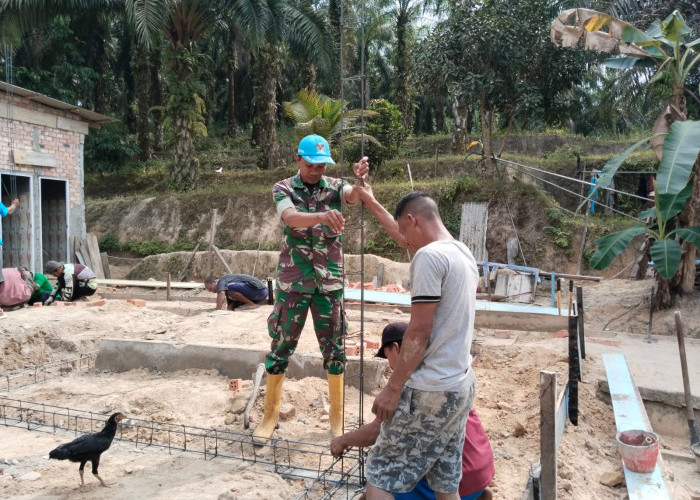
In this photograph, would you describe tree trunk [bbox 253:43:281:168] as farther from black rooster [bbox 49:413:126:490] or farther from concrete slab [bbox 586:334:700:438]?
black rooster [bbox 49:413:126:490]

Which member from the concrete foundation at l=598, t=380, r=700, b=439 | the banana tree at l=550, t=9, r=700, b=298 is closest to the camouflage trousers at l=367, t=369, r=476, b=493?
the concrete foundation at l=598, t=380, r=700, b=439

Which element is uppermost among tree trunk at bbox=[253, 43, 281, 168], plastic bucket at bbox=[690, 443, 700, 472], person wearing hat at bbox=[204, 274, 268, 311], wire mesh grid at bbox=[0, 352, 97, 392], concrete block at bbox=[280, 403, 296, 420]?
tree trunk at bbox=[253, 43, 281, 168]

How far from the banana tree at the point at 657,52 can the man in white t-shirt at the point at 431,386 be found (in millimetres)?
7416

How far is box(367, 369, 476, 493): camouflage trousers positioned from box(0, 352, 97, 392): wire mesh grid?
4632mm

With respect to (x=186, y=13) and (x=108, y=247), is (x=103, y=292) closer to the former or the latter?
(x=108, y=247)

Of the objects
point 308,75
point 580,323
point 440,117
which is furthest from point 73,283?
point 440,117

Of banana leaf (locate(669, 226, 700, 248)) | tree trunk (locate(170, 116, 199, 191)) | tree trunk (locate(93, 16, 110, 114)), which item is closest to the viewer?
banana leaf (locate(669, 226, 700, 248))

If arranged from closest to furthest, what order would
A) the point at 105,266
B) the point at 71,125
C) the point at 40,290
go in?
1. the point at 40,290
2. the point at 71,125
3. the point at 105,266

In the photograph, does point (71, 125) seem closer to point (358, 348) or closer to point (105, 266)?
point (105, 266)

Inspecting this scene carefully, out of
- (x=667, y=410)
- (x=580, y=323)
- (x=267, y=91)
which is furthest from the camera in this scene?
(x=267, y=91)

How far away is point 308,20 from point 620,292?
12.4 meters

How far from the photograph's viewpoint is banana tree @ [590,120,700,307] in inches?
262

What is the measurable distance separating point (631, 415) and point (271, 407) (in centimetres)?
303

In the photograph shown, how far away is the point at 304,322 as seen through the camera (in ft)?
12.1
